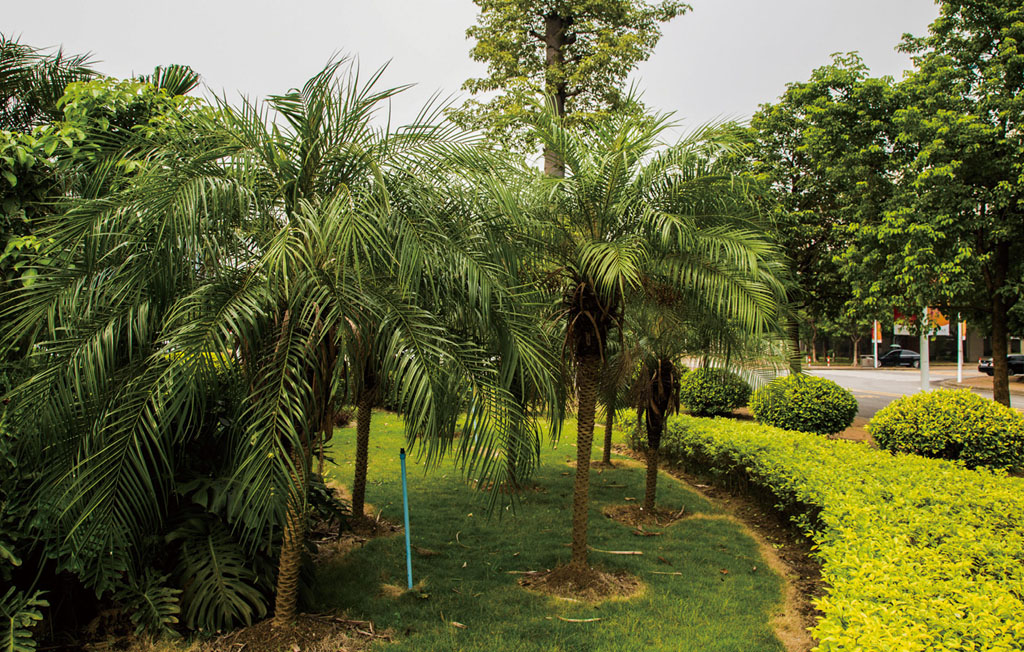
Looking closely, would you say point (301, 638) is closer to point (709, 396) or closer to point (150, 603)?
point (150, 603)

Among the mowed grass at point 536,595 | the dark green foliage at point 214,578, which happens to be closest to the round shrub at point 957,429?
the mowed grass at point 536,595

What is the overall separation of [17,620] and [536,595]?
3563 mm

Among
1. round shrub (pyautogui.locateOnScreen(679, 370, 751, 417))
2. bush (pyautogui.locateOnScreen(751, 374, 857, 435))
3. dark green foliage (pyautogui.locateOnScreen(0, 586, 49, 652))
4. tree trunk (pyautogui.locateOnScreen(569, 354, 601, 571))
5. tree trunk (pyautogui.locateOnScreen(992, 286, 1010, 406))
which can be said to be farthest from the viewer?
round shrub (pyautogui.locateOnScreen(679, 370, 751, 417))

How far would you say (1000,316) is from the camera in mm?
11430

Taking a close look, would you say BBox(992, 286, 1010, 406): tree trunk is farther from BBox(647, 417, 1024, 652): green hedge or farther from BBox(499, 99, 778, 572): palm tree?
BBox(499, 99, 778, 572): palm tree

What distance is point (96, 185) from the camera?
401 centimetres

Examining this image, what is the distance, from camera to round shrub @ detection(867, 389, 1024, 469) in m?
8.84

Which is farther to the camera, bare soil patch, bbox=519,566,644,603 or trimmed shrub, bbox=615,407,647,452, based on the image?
trimmed shrub, bbox=615,407,647,452

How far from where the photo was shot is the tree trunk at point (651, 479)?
7.64m

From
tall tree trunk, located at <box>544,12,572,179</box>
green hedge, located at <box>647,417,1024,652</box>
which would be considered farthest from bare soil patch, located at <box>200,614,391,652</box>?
tall tree trunk, located at <box>544,12,572,179</box>

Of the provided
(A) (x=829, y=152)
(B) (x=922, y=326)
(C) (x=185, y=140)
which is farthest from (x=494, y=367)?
(A) (x=829, y=152)

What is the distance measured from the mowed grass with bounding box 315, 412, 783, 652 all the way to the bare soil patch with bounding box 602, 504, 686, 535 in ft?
0.56

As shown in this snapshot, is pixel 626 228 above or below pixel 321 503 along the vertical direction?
above

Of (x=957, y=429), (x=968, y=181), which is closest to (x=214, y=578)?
(x=957, y=429)
